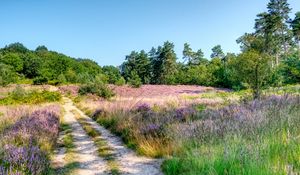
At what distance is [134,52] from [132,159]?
80888 mm

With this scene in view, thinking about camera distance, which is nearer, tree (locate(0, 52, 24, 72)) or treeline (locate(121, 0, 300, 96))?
treeline (locate(121, 0, 300, 96))

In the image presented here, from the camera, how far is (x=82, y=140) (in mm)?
10797

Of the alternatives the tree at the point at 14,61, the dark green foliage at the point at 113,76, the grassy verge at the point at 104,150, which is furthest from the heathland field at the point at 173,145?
the tree at the point at 14,61

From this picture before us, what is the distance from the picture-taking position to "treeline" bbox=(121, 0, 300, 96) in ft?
46.3

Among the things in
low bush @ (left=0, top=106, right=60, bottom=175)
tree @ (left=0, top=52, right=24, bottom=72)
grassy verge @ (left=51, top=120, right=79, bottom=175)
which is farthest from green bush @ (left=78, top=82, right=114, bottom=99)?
tree @ (left=0, top=52, right=24, bottom=72)

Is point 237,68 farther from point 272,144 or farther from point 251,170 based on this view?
point 251,170

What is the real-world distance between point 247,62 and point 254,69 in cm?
53

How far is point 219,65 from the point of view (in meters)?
71.2

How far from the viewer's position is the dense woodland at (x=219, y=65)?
14266mm

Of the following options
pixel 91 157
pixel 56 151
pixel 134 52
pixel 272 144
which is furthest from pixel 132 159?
pixel 134 52

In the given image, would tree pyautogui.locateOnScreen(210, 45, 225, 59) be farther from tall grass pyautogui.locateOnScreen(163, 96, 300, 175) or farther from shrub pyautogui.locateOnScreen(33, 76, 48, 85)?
tall grass pyautogui.locateOnScreen(163, 96, 300, 175)

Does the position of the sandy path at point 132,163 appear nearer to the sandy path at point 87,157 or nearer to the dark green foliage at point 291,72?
the sandy path at point 87,157

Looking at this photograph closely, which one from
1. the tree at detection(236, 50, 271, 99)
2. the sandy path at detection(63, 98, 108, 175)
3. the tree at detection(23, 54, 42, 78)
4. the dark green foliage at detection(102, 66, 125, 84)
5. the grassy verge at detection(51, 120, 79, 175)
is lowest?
the sandy path at detection(63, 98, 108, 175)

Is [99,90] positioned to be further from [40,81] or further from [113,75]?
[113,75]
